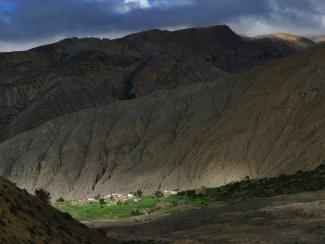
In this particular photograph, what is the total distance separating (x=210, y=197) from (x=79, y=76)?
7661 centimetres

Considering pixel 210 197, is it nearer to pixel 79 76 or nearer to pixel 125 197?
pixel 125 197

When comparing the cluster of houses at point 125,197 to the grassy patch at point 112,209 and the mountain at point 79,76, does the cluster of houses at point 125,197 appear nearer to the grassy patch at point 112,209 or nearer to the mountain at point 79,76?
the grassy patch at point 112,209

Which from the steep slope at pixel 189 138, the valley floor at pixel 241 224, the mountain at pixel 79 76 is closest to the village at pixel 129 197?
the steep slope at pixel 189 138

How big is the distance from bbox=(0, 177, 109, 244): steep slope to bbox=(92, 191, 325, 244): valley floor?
4.89 metres

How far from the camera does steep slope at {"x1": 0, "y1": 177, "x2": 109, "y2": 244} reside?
18.6 metres

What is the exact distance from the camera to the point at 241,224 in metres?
32.2

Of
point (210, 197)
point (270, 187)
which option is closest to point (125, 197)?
point (210, 197)

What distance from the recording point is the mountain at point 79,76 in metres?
115

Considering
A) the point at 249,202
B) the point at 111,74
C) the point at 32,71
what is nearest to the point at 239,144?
the point at 249,202

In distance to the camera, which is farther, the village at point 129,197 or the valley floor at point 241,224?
the village at point 129,197

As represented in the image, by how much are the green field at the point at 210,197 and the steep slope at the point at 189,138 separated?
168 inches

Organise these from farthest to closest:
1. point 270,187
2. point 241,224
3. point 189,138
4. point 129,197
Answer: point 189,138
point 129,197
point 270,187
point 241,224

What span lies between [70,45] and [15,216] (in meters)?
147

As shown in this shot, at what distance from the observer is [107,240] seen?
24.8 metres
